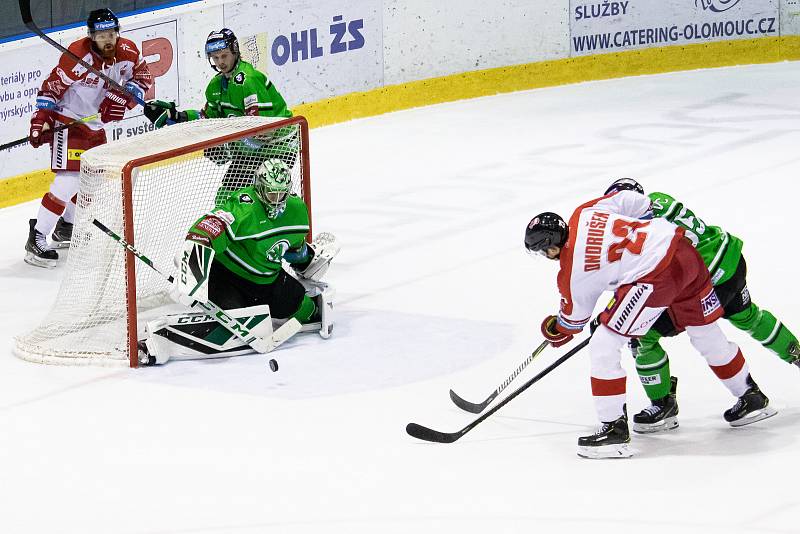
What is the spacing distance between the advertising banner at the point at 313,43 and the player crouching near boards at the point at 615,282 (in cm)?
507

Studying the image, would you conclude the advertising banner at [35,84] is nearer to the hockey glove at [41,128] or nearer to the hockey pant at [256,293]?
the hockey glove at [41,128]

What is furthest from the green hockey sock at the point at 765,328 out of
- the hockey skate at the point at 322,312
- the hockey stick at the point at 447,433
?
the hockey skate at the point at 322,312

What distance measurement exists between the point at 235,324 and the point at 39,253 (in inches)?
76.4

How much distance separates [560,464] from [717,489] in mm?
494

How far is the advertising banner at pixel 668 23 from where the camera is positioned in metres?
10.9

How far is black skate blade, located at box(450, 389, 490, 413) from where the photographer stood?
4832 mm

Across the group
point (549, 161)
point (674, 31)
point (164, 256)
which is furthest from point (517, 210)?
point (674, 31)

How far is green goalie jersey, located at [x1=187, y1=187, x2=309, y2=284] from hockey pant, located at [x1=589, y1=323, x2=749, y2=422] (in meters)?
1.59

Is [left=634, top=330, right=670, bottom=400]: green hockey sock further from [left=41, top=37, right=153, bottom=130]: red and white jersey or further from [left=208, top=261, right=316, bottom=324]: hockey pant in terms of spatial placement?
[left=41, top=37, right=153, bottom=130]: red and white jersey

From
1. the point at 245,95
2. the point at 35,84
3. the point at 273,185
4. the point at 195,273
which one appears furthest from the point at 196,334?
the point at 35,84

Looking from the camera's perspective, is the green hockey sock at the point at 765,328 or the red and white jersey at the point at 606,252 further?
the green hockey sock at the point at 765,328

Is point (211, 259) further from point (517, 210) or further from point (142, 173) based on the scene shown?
point (517, 210)

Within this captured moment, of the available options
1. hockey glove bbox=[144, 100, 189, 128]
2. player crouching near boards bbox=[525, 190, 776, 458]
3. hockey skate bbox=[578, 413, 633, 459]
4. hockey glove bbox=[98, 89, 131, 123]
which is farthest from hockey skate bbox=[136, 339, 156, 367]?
hockey glove bbox=[98, 89, 131, 123]

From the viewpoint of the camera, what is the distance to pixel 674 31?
1101 centimetres
